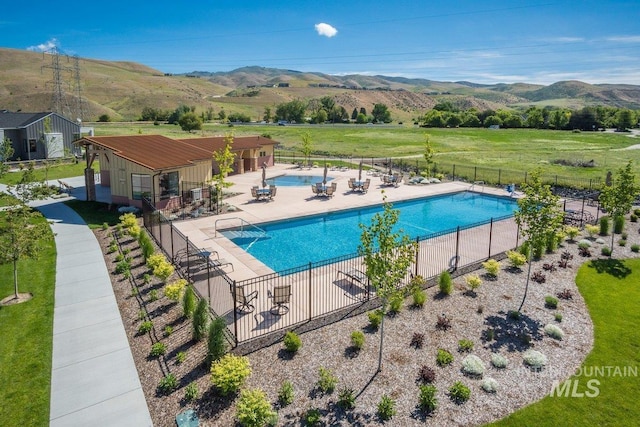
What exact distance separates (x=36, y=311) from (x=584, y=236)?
2297 centimetres

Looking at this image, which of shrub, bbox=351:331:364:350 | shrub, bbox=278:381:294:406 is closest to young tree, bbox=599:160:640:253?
shrub, bbox=351:331:364:350

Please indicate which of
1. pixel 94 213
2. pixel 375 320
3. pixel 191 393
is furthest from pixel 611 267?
pixel 94 213

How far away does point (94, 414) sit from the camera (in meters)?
8.05

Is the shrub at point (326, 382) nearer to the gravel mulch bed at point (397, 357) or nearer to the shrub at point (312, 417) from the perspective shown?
the gravel mulch bed at point (397, 357)

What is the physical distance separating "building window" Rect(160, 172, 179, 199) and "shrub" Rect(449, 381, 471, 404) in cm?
2039

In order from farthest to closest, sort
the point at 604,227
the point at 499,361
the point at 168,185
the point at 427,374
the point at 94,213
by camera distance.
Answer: the point at 168,185 → the point at 94,213 → the point at 604,227 → the point at 499,361 → the point at 427,374

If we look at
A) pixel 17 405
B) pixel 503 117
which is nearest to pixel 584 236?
pixel 17 405

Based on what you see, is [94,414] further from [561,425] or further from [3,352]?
[561,425]

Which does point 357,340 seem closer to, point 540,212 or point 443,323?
point 443,323

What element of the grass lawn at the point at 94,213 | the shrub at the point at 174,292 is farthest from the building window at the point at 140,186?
the shrub at the point at 174,292

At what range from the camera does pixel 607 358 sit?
1027 centimetres

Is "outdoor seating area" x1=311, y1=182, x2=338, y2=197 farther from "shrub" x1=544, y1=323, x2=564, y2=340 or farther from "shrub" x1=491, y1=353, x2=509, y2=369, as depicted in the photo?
"shrub" x1=491, y1=353, x2=509, y2=369

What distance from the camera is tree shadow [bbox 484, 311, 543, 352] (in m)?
10.8

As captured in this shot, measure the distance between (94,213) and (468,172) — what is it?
32.9m
